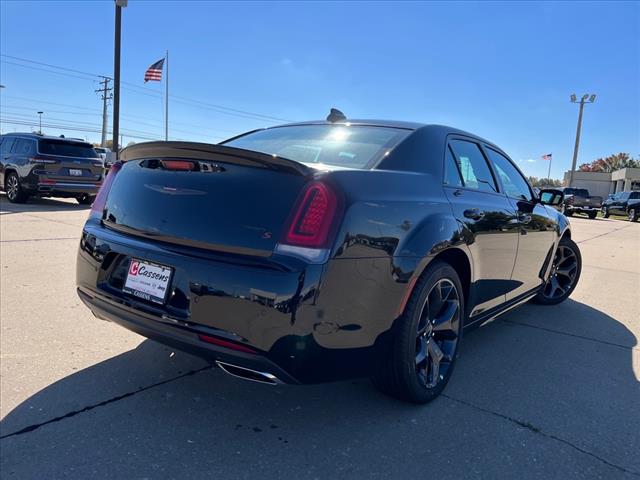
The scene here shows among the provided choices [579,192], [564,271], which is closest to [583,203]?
[579,192]

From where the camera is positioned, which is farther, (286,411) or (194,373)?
(194,373)

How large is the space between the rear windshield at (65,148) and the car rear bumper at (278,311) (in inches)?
445

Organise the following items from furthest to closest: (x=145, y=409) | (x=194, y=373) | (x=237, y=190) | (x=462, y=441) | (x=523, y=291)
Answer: (x=523, y=291) → (x=194, y=373) → (x=145, y=409) → (x=462, y=441) → (x=237, y=190)

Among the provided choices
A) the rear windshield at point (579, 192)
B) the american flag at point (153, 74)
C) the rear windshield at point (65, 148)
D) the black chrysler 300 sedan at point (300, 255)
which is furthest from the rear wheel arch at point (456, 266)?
the rear windshield at point (579, 192)

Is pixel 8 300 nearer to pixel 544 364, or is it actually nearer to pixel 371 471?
pixel 371 471

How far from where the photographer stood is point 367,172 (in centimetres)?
238

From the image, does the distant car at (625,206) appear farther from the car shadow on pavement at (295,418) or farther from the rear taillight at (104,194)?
the rear taillight at (104,194)

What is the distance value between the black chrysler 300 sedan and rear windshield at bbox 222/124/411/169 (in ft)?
0.06

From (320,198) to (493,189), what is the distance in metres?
1.95

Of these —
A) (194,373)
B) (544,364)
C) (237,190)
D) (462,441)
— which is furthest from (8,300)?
(544,364)

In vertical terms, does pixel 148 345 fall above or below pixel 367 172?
below

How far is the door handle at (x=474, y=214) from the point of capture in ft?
9.71

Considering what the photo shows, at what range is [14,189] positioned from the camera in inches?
482

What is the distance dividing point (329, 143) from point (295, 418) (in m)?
1.59
